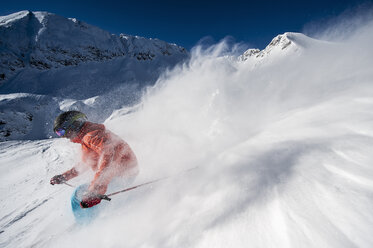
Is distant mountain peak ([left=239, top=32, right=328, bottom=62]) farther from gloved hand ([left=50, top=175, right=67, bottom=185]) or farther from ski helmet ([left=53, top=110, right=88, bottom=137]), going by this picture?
gloved hand ([left=50, top=175, right=67, bottom=185])

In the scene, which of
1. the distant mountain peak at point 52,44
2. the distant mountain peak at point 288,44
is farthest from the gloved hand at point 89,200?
the distant mountain peak at point 288,44

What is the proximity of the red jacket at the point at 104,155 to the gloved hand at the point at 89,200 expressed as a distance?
4.2 inches

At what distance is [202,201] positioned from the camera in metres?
2.47

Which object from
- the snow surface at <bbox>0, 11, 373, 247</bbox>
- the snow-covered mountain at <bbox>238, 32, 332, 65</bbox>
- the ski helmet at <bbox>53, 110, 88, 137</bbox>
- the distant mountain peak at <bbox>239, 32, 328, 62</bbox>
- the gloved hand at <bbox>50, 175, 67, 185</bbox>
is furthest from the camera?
the distant mountain peak at <bbox>239, 32, 328, 62</bbox>

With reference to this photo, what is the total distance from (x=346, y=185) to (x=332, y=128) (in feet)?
4.58

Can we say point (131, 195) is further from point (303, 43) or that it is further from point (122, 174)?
point (303, 43)

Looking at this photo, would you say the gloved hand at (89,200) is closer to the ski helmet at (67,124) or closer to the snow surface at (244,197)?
the snow surface at (244,197)

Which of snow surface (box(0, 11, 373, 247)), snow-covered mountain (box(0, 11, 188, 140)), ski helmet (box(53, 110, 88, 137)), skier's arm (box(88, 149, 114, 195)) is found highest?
snow-covered mountain (box(0, 11, 188, 140))

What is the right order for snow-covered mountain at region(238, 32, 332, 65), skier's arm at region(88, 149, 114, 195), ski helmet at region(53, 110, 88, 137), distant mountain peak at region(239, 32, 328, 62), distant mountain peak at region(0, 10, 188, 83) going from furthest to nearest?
1. distant mountain peak at region(239, 32, 328, 62)
2. snow-covered mountain at region(238, 32, 332, 65)
3. distant mountain peak at region(0, 10, 188, 83)
4. ski helmet at region(53, 110, 88, 137)
5. skier's arm at region(88, 149, 114, 195)

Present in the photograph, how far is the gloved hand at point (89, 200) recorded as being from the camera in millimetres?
2514

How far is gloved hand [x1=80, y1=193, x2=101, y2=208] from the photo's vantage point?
251 cm

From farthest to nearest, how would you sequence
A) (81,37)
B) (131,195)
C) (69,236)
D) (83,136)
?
(81,37) → (131,195) → (83,136) → (69,236)

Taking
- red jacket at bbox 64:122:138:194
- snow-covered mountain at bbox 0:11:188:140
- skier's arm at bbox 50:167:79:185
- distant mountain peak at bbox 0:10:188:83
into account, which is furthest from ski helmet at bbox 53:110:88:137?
distant mountain peak at bbox 0:10:188:83

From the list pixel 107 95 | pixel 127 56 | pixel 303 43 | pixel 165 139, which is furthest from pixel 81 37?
pixel 303 43
